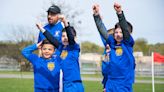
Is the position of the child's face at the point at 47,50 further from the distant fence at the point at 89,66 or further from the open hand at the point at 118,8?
the distant fence at the point at 89,66

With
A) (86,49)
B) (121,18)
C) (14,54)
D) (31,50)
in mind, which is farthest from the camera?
(86,49)

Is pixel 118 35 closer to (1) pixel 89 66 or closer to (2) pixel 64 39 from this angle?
(2) pixel 64 39

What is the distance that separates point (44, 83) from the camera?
8.02 m

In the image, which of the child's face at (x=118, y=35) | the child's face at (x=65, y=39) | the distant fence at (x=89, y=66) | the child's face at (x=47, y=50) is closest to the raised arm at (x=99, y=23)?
the child's face at (x=118, y=35)

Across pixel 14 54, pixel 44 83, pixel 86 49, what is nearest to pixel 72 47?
pixel 44 83

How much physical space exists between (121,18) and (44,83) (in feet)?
6.04

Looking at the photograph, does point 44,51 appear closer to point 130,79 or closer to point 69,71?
point 69,71

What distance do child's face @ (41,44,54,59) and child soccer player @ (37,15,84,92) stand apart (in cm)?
9

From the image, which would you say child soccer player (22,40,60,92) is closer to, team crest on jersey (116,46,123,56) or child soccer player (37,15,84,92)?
child soccer player (37,15,84,92)

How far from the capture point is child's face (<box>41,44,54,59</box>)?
7977mm

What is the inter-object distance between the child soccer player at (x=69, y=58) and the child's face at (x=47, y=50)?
9cm

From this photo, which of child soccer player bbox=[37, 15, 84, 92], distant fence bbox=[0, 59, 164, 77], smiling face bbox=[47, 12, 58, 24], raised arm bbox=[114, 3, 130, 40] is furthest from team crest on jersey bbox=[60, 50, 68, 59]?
distant fence bbox=[0, 59, 164, 77]

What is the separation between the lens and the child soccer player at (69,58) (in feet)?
25.4

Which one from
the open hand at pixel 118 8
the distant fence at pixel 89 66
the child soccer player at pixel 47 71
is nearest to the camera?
the open hand at pixel 118 8
